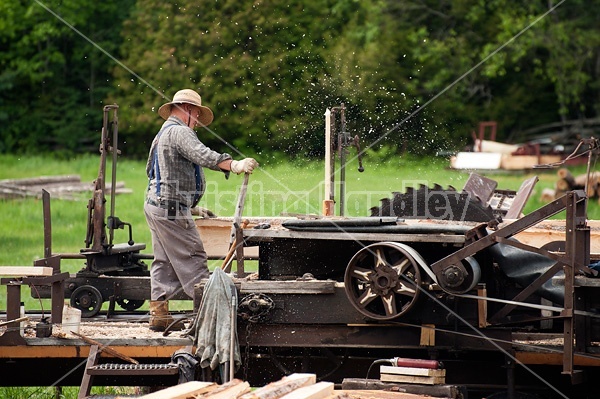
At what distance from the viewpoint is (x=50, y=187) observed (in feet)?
70.9

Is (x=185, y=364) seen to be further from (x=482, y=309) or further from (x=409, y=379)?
(x=482, y=309)

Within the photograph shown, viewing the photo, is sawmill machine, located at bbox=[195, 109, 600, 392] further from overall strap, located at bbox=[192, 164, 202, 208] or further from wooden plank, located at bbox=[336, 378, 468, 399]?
overall strap, located at bbox=[192, 164, 202, 208]

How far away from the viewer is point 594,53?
105ft

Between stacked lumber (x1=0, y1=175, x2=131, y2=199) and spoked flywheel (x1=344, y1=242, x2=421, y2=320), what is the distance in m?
13.9

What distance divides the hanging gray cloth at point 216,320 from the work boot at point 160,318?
92cm

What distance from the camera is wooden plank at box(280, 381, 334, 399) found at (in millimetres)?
5866

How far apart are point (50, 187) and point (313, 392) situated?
1648 centimetres

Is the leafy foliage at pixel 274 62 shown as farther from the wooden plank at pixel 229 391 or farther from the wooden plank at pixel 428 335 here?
the wooden plank at pixel 229 391

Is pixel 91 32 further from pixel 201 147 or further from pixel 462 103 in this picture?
pixel 201 147

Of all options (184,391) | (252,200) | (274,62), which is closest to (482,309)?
(184,391)

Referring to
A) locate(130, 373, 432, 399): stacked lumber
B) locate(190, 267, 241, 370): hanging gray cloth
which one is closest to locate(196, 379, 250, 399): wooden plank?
locate(130, 373, 432, 399): stacked lumber

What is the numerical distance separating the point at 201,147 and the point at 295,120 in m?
11.8

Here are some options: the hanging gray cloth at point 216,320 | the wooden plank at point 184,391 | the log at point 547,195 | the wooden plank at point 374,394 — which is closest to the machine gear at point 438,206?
the hanging gray cloth at point 216,320

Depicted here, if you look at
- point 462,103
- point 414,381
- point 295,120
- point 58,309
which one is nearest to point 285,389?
point 414,381
